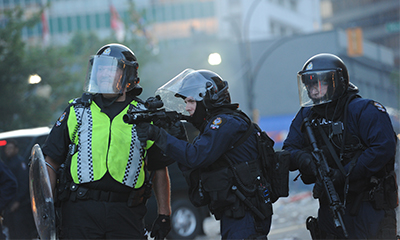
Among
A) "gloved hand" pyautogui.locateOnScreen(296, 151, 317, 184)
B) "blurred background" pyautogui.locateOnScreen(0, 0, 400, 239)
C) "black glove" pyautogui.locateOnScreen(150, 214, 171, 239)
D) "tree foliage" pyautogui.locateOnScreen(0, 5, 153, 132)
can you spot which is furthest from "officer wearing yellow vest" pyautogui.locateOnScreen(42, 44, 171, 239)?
"tree foliage" pyautogui.locateOnScreen(0, 5, 153, 132)

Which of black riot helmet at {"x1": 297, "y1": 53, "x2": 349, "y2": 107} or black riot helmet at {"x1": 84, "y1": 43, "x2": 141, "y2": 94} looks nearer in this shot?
black riot helmet at {"x1": 84, "y1": 43, "x2": 141, "y2": 94}

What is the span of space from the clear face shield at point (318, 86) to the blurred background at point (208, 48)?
264 inches

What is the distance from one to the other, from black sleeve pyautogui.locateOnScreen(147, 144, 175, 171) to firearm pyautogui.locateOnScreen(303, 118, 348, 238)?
3.59 feet

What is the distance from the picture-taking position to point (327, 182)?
12.1ft

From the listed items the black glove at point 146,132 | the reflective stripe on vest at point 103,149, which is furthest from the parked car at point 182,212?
the black glove at point 146,132

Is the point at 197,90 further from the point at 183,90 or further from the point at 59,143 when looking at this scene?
the point at 59,143

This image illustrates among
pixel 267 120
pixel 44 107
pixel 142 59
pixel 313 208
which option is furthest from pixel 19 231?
pixel 267 120

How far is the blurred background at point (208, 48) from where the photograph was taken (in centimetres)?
1703

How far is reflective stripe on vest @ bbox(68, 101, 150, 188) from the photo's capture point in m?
3.49

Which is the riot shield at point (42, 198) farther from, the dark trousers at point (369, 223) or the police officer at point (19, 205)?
the police officer at point (19, 205)

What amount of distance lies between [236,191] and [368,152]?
3.37 feet

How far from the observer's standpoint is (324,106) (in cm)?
405

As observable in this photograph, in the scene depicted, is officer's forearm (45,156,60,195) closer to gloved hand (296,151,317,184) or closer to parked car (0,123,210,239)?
gloved hand (296,151,317,184)

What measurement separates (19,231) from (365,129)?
4534mm
